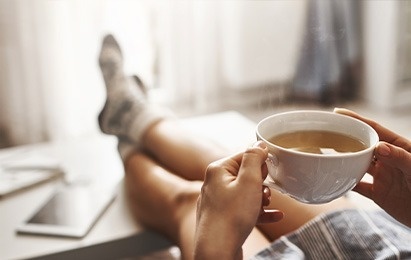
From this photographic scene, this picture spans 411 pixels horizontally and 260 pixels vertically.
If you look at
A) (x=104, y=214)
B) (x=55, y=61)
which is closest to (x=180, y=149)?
(x=104, y=214)

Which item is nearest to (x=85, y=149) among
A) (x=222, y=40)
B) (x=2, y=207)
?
(x=2, y=207)

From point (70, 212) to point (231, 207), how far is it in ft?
1.80

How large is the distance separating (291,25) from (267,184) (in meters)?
1.75

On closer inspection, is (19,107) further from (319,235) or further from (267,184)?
(267,184)

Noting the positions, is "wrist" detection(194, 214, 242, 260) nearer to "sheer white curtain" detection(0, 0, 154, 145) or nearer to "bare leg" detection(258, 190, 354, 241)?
"bare leg" detection(258, 190, 354, 241)

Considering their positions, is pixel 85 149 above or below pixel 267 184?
below

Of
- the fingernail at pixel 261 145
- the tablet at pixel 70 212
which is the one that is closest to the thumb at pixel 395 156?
the fingernail at pixel 261 145

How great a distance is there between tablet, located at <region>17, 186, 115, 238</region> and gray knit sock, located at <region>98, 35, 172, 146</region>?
0.48 feet

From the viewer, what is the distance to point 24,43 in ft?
6.08

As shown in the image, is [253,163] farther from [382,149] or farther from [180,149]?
[180,149]

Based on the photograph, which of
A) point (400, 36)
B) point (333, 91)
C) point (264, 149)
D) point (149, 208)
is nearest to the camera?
point (264, 149)

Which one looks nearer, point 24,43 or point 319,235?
point 319,235

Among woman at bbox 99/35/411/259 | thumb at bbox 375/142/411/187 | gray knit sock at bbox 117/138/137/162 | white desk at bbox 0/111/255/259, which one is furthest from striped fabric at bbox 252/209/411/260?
gray knit sock at bbox 117/138/137/162

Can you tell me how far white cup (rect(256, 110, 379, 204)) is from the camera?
1.64 feet
